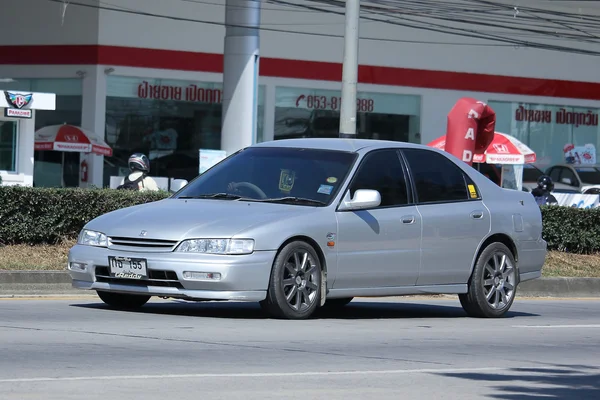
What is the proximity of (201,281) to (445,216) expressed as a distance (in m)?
2.93

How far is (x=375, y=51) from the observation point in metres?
37.7

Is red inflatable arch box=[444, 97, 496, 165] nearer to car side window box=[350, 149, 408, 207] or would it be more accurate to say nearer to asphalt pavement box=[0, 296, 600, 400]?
asphalt pavement box=[0, 296, 600, 400]

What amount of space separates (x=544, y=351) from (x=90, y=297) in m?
5.53

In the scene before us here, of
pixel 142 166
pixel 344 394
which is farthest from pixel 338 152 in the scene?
pixel 142 166

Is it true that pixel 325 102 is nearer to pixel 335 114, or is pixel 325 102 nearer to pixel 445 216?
pixel 335 114

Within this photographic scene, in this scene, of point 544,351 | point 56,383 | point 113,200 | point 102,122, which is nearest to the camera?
point 56,383

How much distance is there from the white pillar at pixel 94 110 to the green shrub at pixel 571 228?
54.0 feet

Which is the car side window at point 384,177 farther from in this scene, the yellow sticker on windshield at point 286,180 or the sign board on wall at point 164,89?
the sign board on wall at point 164,89

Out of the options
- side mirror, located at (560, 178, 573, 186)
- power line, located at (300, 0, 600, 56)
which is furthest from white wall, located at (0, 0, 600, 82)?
side mirror, located at (560, 178, 573, 186)

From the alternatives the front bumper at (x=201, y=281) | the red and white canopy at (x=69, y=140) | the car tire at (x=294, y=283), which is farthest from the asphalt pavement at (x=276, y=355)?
the red and white canopy at (x=69, y=140)

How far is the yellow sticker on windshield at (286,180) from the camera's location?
1142 centimetres

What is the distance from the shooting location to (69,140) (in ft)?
102

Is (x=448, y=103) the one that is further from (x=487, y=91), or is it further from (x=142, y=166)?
(x=142, y=166)

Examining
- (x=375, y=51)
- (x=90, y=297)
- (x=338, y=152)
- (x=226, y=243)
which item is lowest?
(x=90, y=297)
